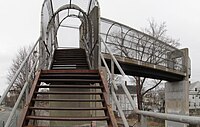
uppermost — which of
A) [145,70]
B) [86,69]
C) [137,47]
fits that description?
[137,47]

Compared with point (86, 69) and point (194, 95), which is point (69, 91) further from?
point (194, 95)

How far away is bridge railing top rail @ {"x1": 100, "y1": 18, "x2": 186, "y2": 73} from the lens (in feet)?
52.0

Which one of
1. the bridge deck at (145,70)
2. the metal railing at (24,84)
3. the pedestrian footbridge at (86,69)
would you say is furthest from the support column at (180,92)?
the metal railing at (24,84)

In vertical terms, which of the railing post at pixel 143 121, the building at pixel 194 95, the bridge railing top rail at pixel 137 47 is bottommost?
the building at pixel 194 95

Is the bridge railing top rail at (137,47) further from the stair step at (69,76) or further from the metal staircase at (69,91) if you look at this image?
the stair step at (69,76)

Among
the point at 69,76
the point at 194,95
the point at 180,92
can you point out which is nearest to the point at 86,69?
the point at 69,76

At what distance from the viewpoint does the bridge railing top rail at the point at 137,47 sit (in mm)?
15836

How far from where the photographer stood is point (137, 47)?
19719 mm

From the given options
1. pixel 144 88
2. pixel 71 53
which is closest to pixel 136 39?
pixel 71 53

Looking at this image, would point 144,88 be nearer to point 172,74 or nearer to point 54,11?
point 172,74

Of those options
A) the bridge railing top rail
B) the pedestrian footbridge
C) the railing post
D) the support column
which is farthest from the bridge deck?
the railing post

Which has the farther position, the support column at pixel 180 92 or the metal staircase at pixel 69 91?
the support column at pixel 180 92

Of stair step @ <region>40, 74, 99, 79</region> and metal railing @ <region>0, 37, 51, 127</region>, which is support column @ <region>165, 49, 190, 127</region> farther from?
metal railing @ <region>0, 37, 51, 127</region>

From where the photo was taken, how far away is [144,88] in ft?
128
